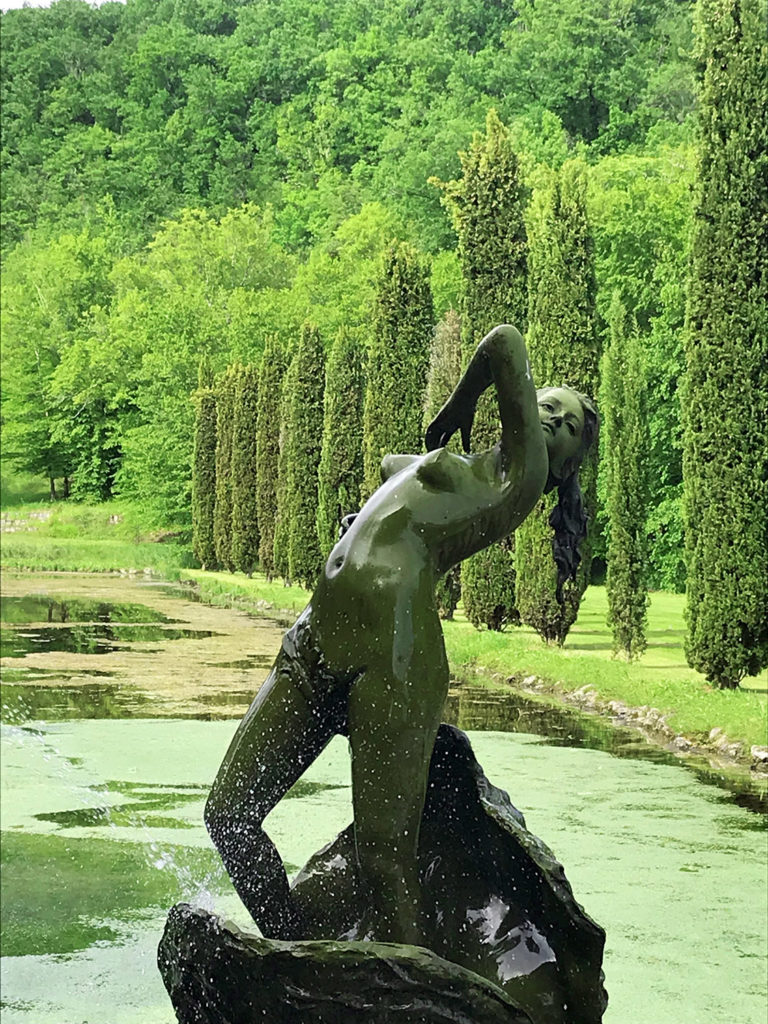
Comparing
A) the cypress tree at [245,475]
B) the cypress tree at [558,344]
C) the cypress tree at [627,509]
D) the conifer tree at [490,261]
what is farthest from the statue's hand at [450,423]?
the cypress tree at [245,475]

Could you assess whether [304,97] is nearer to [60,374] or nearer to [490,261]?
[60,374]

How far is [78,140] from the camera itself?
235 ft

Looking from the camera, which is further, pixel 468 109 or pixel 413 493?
pixel 468 109

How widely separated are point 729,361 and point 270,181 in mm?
52985

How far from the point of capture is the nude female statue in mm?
2771

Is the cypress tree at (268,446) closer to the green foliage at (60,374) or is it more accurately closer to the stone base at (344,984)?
the green foliage at (60,374)

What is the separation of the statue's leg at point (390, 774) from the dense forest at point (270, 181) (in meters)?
19.4

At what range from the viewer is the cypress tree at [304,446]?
2503 centimetres

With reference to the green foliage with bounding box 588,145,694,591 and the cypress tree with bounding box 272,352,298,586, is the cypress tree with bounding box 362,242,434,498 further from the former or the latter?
the green foliage with bounding box 588,145,694,591

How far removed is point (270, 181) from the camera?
2438 inches

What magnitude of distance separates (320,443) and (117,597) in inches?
182

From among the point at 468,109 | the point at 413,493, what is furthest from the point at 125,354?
the point at 413,493

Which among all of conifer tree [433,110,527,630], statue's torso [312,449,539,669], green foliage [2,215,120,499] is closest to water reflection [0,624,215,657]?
conifer tree [433,110,527,630]

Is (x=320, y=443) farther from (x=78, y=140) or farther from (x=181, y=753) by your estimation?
(x=78, y=140)
